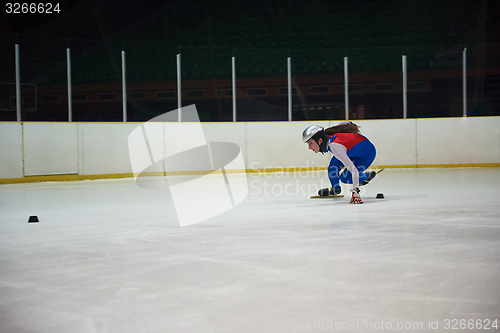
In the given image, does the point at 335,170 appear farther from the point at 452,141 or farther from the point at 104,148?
the point at 452,141

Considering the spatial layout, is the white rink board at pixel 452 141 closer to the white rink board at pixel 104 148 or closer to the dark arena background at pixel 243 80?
the dark arena background at pixel 243 80

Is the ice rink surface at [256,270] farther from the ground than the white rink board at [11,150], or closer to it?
closer to it

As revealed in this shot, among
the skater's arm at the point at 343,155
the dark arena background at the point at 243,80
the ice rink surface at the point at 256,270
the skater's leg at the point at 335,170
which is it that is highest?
the dark arena background at the point at 243,80

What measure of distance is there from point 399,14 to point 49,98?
11977 mm

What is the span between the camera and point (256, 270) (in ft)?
8.69

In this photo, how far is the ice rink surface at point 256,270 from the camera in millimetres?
Result: 1916

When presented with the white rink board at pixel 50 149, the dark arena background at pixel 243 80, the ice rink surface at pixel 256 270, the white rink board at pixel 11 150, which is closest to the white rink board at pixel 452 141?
the dark arena background at pixel 243 80

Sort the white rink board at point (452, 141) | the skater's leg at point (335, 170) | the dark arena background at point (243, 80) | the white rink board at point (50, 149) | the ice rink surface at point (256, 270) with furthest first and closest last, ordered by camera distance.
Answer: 1. the white rink board at point (452, 141)
2. the dark arena background at point (243, 80)
3. the white rink board at point (50, 149)
4. the skater's leg at point (335, 170)
5. the ice rink surface at point (256, 270)

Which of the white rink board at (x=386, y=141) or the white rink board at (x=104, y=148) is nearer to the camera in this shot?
the white rink board at (x=104, y=148)

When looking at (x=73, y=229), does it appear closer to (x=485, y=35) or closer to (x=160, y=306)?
(x=160, y=306)

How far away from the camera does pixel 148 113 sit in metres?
11.1

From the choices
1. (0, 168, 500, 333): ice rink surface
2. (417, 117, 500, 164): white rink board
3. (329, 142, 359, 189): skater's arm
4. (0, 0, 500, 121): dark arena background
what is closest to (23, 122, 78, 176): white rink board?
(0, 0, 500, 121): dark arena background

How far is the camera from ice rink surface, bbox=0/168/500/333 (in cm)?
192

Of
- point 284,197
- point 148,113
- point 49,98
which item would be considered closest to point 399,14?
point 148,113
